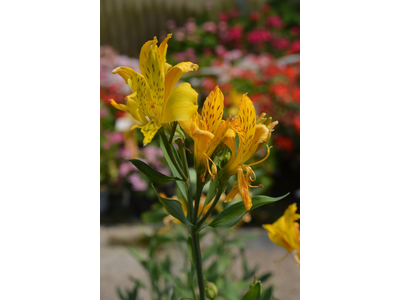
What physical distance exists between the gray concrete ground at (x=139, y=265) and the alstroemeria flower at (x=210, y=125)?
1155 mm

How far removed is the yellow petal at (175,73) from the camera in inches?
12.1

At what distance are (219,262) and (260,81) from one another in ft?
5.40

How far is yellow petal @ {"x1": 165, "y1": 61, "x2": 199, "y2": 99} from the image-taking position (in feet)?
1.01

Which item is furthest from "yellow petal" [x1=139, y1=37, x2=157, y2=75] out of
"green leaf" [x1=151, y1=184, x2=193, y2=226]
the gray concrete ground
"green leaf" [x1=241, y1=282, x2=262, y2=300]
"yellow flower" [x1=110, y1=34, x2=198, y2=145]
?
the gray concrete ground

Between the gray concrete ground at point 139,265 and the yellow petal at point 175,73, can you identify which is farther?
the gray concrete ground at point 139,265

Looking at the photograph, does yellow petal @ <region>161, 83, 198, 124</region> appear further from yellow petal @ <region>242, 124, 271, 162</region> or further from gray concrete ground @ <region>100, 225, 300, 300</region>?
gray concrete ground @ <region>100, 225, 300, 300</region>

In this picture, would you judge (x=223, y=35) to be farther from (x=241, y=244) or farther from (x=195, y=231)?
(x=195, y=231)

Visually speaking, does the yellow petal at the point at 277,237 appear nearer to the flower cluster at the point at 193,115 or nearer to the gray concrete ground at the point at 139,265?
the flower cluster at the point at 193,115

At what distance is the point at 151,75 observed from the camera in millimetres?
313

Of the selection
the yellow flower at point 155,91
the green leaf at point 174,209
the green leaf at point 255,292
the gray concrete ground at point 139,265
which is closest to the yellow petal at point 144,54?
the yellow flower at point 155,91

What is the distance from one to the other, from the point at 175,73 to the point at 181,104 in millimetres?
32

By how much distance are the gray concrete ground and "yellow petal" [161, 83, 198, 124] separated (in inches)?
46.7

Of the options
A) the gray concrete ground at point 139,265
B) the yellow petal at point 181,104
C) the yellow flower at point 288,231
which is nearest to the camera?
the yellow petal at point 181,104

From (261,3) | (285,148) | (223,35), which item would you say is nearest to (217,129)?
(285,148)
